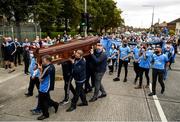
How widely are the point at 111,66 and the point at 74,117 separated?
283 inches

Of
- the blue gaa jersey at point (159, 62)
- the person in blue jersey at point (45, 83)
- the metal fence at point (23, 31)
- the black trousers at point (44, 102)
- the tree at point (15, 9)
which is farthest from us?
the tree at point (15, 9)

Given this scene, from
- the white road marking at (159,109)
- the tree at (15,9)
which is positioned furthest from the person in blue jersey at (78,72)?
the tree at (15,9)

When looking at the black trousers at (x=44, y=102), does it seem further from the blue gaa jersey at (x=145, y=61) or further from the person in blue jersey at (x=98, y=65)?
the blue gaa jersey at (x=145, y=61)

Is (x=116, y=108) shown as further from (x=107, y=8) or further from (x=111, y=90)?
(x=107, y=8)

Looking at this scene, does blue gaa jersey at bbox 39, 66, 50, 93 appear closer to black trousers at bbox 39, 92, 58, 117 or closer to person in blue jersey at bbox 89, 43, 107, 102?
black trousers at bbox 39, 92, 58, 117

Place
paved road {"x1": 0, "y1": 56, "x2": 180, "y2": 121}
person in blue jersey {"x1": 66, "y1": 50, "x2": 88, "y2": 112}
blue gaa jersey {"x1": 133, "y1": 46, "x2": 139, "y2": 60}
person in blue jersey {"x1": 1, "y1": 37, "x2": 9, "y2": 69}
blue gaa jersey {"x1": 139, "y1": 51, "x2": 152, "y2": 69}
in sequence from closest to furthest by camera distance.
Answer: paved road {"x1": 0, "y1": 56, "x2": 180, "y2": 121}, person in blue jersey {"x1": 66, "y1": 50, "x2": 88, "y2": 112}, blue gaa jersey {"x1": 139, "y1": 51, "x2": 152, "y2": 69}, blue gaa jersey {"x1": 133, "y1": 46, "x2": 139, "y2": 60}, person in blue jersey {"x1": 1, "y1": 37, "x2": 9, "y2": 69}

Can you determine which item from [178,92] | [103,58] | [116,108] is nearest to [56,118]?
[116,108]

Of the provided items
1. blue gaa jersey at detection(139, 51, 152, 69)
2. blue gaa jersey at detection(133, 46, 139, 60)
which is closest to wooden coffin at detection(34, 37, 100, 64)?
blue gaa jersey at detection(139, 51, 152, 69)

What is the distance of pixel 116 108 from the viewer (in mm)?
7988

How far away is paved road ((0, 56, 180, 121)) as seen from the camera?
7.21 metres

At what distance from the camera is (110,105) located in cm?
827

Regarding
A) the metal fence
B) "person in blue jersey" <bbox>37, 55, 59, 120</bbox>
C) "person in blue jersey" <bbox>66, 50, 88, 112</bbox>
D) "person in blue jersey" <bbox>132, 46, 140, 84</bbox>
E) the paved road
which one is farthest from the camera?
the metal fence

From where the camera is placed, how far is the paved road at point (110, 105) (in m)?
7.21

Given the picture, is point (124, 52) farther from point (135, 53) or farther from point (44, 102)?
point (44, 102)
